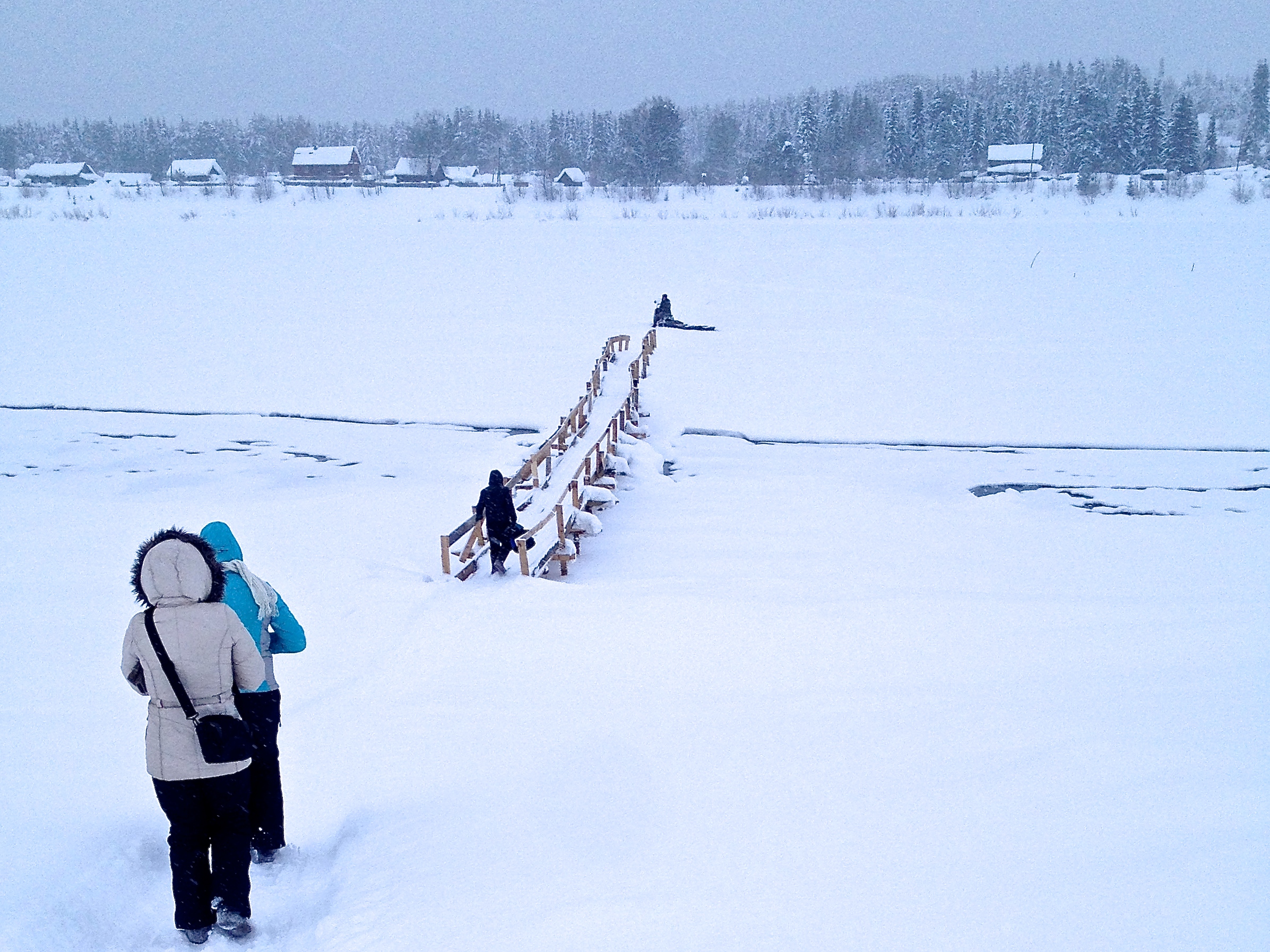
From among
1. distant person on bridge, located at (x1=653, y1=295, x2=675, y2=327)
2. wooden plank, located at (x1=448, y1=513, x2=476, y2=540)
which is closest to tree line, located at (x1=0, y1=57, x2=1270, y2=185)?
distant person on bridge, located at (x1=653, y1=295, x2=675, y2=327)

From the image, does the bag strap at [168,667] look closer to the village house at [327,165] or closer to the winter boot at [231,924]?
the winter boot at [231,924]

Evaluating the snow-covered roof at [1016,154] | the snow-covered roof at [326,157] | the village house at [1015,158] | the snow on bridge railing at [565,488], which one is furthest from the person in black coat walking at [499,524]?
the snow-covered roof at [1016,154]

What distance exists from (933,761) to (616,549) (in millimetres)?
5972

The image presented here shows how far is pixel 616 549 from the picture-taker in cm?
988

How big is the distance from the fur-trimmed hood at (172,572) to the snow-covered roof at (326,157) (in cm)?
7180

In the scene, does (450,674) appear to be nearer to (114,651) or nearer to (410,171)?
(114,651)

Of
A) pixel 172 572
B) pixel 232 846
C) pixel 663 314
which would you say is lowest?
pixel 232 846

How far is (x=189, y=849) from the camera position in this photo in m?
3.01

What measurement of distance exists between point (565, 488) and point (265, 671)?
711 centimetres

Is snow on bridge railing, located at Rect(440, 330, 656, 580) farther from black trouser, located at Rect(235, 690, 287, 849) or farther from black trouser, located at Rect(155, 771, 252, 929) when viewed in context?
black trouser, located at Rect(155, 771, 252, 929)

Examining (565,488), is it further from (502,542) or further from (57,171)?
(57,171)

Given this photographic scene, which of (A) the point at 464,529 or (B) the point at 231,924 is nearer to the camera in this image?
(B) the point at 231,924

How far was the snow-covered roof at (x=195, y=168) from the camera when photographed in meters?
71.2

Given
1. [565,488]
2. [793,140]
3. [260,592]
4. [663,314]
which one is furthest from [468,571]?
[793,140]
